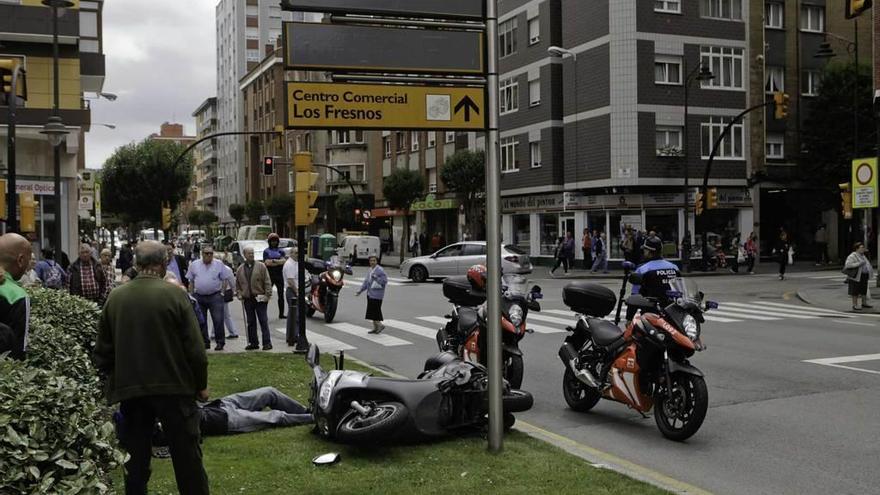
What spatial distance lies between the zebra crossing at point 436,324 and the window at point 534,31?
22.7 metres

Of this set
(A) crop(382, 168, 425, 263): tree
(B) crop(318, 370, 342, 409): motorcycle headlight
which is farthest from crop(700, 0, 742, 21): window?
(B) crop(318, 370, 342, 409): motorcycle headlight

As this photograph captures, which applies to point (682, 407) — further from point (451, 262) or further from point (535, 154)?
point (535, 154)

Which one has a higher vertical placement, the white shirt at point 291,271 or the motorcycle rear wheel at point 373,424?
the white shirt at point 291,271

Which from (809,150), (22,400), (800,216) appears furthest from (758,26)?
(22,400)

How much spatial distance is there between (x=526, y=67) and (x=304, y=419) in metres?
35.6

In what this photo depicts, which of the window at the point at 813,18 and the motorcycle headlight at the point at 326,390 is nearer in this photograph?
the motorcycle headlight at the point at 326,390

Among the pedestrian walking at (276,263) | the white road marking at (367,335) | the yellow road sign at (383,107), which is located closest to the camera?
the yellow road sign at (383,107)

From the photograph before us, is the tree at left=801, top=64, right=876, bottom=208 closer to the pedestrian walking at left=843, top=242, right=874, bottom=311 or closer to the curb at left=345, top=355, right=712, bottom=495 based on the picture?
the pedestrian walking at left=843, top=242, right=874, bottom=311

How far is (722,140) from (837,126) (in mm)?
5565

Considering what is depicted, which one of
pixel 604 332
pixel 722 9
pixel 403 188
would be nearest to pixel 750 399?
pixel 604 332

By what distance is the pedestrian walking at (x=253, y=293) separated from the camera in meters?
13.2

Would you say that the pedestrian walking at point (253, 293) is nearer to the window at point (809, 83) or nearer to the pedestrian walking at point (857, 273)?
the pedestrian walking at point (857, 273)

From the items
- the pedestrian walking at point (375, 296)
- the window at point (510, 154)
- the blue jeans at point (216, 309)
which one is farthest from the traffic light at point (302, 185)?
the window at point (510, 154)

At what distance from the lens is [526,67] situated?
134ft
